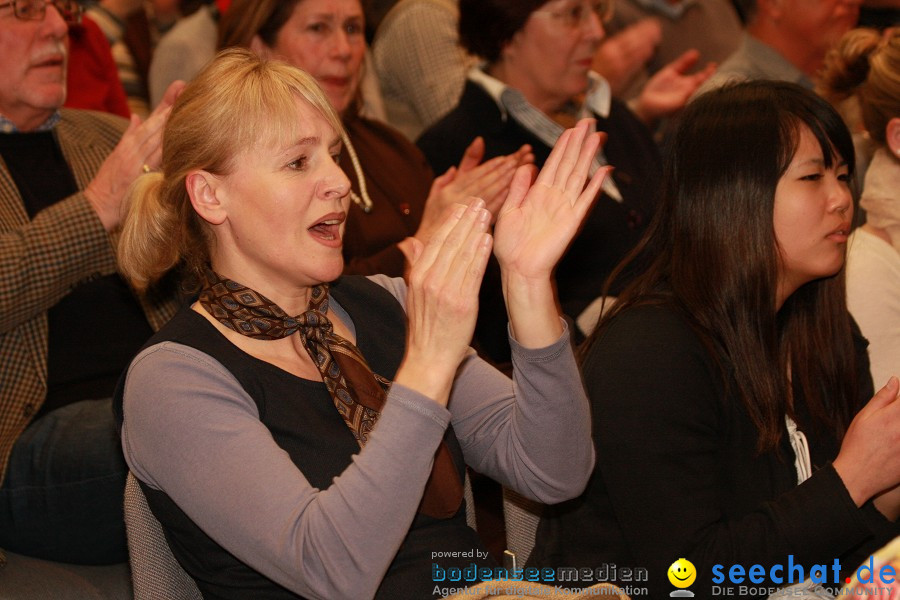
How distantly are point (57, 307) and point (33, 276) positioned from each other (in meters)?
0.18

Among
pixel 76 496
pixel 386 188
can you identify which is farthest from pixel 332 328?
pixel 386 188

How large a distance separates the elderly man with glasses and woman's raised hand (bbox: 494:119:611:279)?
93 centimetres

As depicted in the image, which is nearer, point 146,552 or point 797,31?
point 146,552

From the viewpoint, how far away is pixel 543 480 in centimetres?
162

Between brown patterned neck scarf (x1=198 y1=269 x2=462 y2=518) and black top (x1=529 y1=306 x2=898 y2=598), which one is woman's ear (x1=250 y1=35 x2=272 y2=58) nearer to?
brown patterned neck scarf (x1=198 y1=269 x2=462 y2=518)

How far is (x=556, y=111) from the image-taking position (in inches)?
132

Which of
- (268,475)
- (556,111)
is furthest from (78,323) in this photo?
(556,111)

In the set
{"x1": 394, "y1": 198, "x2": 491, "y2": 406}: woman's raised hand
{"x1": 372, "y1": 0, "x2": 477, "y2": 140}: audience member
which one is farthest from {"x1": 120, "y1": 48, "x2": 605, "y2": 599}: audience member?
{"x1": 372, "y1": 0, "x2": 477, "y2": 140}: audience member

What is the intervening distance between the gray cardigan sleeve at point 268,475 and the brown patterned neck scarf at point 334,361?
0.11m

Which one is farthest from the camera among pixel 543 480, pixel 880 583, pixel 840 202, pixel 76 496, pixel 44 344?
pixel 44 344

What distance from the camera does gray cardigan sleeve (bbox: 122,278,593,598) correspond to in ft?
4.43

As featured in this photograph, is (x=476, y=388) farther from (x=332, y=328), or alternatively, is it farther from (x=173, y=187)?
(x=173, y=187)

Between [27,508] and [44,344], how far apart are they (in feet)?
1.16

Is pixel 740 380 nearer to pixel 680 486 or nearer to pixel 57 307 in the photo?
pixel 680 486
